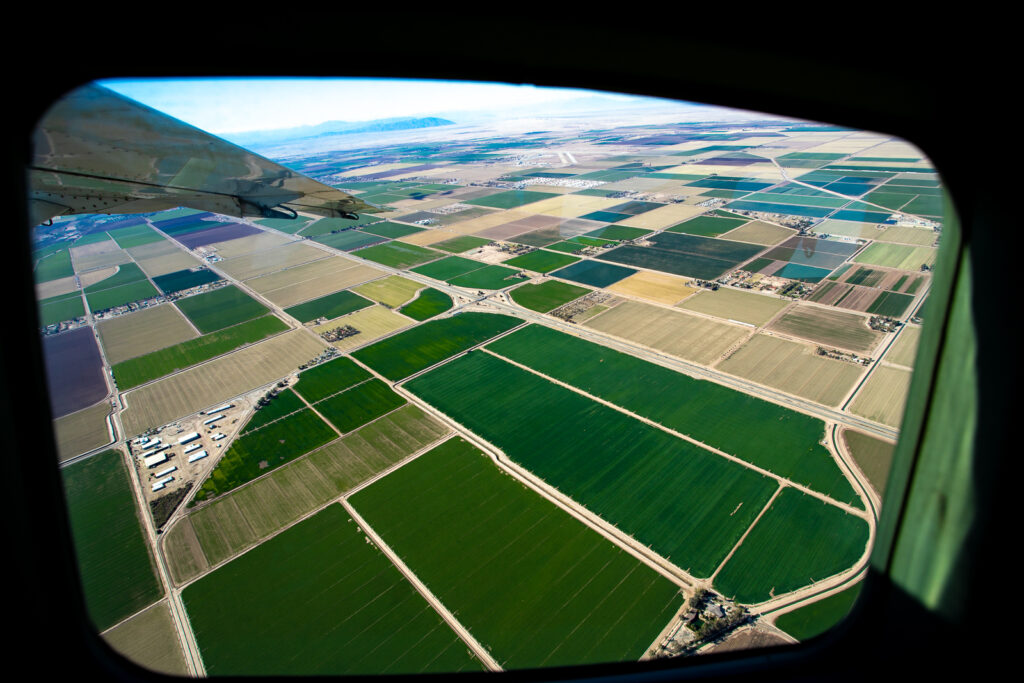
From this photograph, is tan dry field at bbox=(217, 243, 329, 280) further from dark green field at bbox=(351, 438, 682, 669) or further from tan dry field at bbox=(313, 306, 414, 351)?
dark green field at bbox=(351, 438, 682, 669)

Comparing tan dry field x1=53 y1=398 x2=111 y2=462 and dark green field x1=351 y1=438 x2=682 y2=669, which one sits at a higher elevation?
dark green field x1=351 y1=438 x2=682 y2=669

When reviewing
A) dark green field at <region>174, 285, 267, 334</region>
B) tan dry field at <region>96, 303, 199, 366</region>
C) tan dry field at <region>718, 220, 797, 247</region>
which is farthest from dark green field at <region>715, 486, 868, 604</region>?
tan dry field at <region>96, 303, 199, 366</region>

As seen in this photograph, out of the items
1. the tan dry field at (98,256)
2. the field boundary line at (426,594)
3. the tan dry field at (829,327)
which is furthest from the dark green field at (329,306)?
the tan dry field at (829,327)

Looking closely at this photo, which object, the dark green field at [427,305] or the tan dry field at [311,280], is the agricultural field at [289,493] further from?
the tan dry field at [311,280]

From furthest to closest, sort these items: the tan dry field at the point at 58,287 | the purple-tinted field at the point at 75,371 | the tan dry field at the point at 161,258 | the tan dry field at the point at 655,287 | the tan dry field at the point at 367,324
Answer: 1. the tan dry field at the point at 161,258
2. the tan dry field at the point at 58,287
3. the tan dry field at the point at 655,287
4. the tan dry field at the point at 367,324
5. the purple-tinted field at the point at 75,371

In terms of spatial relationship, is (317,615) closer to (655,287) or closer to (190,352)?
(190,352)

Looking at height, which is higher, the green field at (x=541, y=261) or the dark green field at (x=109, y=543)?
the green field at (x=541, y=261)

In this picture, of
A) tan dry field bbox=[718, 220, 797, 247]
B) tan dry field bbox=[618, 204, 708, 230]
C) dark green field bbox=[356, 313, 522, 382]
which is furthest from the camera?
tan dry field bbox=[618, 204, 708, 230]
